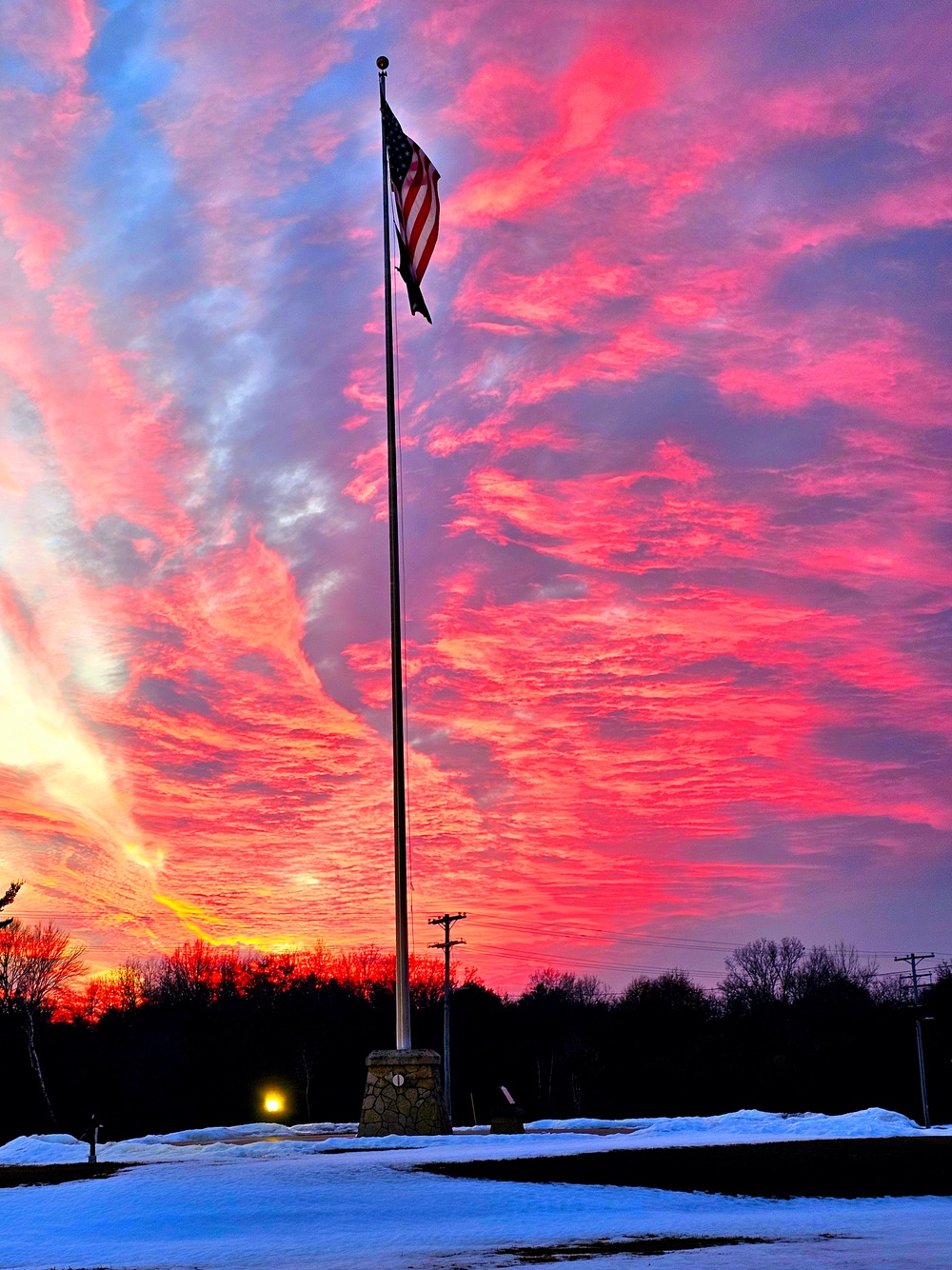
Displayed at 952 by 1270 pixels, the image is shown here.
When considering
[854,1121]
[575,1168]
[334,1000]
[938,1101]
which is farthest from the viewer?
[334,1000]

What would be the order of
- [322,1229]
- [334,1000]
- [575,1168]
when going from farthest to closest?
[334,1000] → [575,1168] → [322,1229]

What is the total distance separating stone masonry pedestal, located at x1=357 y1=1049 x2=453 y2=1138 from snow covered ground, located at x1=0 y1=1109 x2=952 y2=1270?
5106mm

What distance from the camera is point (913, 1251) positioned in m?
10.2

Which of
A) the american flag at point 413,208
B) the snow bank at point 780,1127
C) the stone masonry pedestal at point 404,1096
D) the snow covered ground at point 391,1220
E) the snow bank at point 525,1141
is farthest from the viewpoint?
the american flag at point 413,208

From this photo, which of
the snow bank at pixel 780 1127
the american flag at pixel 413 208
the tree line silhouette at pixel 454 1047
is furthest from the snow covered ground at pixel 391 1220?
the tree line silhouette at pixel 454 1047

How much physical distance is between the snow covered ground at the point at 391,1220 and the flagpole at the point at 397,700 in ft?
17.8

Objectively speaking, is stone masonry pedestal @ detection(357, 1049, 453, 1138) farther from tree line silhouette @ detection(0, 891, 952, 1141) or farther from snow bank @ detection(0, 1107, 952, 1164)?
tree line silhouette @ detection(0, 891, 952, 1141)

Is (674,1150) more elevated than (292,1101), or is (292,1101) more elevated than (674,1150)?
(674,1150)

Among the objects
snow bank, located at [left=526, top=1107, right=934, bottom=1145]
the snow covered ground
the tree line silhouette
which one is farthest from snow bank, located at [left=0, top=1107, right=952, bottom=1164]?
the tree line silhouette

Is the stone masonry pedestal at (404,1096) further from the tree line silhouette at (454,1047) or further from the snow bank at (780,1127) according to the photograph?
the tree line silhouette at (454,1047)

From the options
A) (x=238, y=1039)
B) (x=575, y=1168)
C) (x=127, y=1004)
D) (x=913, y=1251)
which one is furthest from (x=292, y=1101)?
(x=913, y=1251)

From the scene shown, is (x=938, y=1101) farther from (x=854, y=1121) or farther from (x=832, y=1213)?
(x=832, y=1213)

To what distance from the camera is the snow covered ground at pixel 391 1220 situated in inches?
409

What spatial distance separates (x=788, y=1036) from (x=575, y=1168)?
7287 cm
